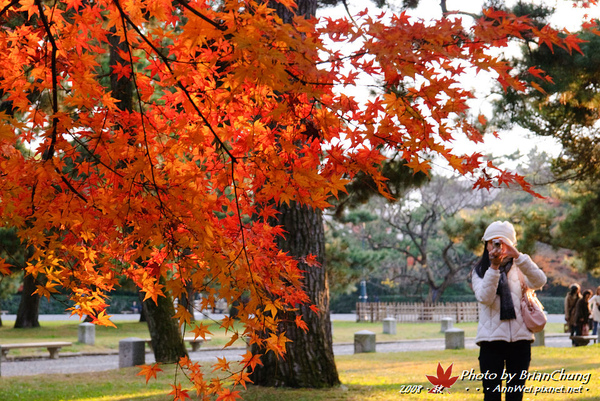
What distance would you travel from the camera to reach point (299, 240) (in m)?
7.49

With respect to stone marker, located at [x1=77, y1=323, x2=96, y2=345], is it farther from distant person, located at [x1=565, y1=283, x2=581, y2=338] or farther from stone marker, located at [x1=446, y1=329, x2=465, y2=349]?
distant person, located at [x1=565, y1=283, x2=581, y2=338]

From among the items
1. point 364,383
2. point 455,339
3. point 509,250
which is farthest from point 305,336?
point 455,339

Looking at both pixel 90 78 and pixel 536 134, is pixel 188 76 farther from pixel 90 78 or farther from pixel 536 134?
pixel 536 134

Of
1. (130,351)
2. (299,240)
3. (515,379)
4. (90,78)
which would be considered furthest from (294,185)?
(130,351)

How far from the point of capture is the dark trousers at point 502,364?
423 cm

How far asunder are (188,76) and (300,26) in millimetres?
744

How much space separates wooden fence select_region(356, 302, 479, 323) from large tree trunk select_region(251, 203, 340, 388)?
26.3m

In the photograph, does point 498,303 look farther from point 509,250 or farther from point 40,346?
point 40,346

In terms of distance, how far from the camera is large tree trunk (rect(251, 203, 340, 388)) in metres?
7.41

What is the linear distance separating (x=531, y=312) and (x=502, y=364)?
406 mm

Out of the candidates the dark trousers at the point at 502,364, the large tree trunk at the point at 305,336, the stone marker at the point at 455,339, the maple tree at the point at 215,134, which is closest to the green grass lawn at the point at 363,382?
the large tree trunk at the point at 305,336

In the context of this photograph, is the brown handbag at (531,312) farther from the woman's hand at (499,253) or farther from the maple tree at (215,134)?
the maple tree at (215,134)

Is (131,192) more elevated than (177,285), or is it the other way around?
(131,192)

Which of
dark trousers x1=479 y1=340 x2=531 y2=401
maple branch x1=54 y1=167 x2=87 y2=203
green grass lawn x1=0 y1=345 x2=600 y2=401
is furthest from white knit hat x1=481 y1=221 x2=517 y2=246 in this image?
maple branch x1=54 y1=167 x2=87 y2=203
